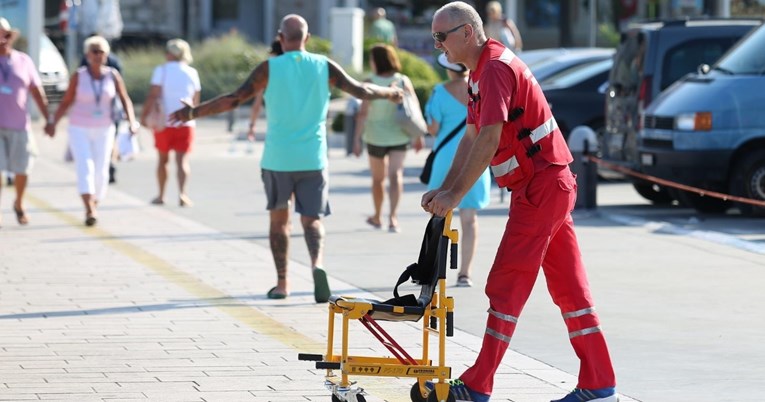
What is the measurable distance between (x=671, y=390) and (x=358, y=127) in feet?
24.5

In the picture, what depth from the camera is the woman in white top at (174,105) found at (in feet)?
53.2

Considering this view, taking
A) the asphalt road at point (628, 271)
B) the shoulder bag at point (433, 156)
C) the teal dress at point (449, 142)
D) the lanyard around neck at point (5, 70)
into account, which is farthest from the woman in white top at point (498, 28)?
the shoulder bag at point (433, 156)

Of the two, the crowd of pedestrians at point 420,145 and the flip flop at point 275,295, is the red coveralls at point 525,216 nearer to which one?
the crowd of pedestrians at point 420,145

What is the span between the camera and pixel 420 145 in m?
13.8

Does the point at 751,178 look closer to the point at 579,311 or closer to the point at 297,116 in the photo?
the point at 297,116

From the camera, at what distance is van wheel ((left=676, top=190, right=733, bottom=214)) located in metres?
15.1

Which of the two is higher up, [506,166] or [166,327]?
[506,166]

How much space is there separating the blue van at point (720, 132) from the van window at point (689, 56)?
1144 mm

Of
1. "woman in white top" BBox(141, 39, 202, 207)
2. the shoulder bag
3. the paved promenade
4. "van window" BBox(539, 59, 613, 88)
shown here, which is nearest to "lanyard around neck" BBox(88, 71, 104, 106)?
the paved promenade

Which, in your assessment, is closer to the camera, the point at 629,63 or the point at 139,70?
the point at 629,63

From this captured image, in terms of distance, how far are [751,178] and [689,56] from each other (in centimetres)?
228

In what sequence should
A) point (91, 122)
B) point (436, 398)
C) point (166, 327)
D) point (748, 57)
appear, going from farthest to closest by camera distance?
point (748, 57) < point (91, 122) < point (166, 327) < point (436, 398)

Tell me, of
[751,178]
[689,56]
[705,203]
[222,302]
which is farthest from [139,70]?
[222,302]

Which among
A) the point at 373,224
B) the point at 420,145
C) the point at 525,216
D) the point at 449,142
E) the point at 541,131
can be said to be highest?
the point at 541,131
